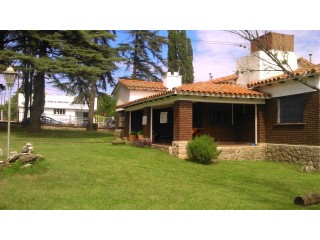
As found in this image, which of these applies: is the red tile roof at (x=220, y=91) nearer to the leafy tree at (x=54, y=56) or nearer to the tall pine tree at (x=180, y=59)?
the leafy tree at (x=54, y=56)

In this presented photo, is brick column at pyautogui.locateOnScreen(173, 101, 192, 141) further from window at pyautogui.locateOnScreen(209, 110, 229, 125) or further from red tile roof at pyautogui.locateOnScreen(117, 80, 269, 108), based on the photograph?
window at pyautogui.locateOnScreen(209, 110, 229, 125)

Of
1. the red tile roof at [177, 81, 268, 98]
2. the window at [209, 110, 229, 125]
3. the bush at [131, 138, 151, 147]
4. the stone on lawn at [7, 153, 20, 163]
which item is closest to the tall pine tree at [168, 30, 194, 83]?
the window at [209, 110, 229, 125]

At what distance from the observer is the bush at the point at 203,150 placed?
1167 centimetres

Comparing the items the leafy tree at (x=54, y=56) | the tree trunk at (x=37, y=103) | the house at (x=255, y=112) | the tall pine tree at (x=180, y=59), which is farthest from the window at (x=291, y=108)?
the tall pine tree at (x=180, y=59)

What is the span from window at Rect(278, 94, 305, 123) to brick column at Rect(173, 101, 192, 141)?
11.9 feet

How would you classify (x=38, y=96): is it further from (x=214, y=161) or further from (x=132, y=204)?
(x=132, y=204)

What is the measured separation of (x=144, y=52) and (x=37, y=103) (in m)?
11.9

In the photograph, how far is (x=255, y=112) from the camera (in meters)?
14.4

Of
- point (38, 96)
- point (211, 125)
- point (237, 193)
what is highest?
point (38, 96)

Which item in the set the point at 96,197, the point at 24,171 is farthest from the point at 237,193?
the point at 24,171

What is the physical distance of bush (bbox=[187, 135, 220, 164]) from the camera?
38.3 ft

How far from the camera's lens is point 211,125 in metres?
15.7

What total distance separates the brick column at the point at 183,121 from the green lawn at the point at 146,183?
3.25 ft

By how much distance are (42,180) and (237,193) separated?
14.9 ft
